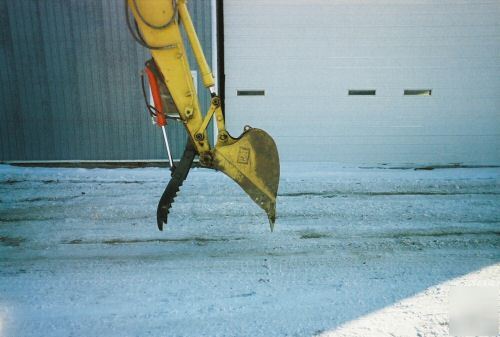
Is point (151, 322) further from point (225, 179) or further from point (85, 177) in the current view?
point (85, 177)

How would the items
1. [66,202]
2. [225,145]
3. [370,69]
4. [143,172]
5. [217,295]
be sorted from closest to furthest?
[217,295] < [225,145] < [66,202] < [143,172] < [370,69]

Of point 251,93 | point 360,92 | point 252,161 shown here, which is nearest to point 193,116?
point 252,161

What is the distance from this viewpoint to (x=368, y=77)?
6777mm

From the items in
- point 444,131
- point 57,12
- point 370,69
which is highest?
point 57,12

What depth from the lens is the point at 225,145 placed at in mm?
3264

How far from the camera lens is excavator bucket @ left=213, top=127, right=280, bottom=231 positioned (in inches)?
128

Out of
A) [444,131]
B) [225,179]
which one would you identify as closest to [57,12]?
[225,179]

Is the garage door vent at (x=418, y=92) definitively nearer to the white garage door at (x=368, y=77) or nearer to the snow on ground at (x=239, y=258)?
the white garage door at (x=368, y=77)

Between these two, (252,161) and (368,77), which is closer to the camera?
(252,161)

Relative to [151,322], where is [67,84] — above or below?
above

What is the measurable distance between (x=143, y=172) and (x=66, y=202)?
1560 millimetres

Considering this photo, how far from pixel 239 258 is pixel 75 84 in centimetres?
476

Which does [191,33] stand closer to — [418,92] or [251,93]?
[251,93]

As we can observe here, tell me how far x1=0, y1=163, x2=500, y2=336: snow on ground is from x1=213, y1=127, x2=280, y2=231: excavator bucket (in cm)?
64
